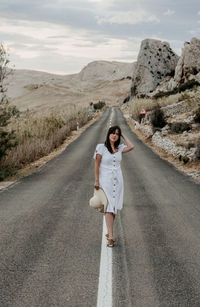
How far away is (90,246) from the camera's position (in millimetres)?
5539

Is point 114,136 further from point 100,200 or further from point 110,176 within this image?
point 100,200

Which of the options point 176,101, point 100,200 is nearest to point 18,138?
point 100,200

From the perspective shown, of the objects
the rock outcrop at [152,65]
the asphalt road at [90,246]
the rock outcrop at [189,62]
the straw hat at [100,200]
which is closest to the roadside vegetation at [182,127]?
the asphalt road at [90,246]

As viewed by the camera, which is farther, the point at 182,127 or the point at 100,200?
the point at 182,127

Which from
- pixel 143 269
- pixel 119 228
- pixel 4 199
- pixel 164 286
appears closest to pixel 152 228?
pixel 119 228

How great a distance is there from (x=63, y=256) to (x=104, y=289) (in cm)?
117

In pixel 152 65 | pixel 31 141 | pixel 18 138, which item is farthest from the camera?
pixel 152 65

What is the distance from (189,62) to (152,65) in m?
20.2

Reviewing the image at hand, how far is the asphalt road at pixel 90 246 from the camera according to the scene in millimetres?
4008

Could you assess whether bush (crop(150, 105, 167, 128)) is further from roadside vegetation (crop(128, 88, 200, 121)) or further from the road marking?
the road marking

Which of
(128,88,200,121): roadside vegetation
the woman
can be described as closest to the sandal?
the woman

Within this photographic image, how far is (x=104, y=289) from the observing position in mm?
4125

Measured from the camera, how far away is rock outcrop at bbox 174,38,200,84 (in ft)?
167

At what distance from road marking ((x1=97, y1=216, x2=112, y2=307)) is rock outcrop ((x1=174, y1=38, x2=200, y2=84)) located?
47.9 m
